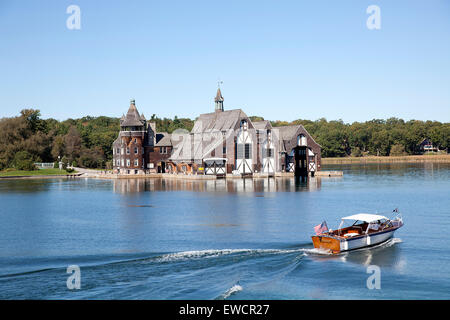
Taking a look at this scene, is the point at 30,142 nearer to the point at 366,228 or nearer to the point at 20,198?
the point at 20,198

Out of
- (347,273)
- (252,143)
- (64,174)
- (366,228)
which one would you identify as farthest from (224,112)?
(347,273)

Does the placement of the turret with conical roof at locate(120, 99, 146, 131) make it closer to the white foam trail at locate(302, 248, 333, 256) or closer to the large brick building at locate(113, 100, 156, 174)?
the large brick building at locate(113, 100, 156, 174)

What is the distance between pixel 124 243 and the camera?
120 feet

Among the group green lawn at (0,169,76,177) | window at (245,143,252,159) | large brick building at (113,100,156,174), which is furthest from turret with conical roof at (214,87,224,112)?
green lawn at (0,169,76,177)

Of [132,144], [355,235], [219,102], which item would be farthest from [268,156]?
[355,235]

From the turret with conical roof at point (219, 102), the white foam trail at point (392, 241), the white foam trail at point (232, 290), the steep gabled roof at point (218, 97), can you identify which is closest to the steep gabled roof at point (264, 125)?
the turret with conical roof at point (219, 102)

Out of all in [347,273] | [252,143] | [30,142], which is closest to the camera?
[347,273]

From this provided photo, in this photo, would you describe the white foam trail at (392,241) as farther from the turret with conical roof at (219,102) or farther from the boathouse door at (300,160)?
the turret with conical roof at (219,102)

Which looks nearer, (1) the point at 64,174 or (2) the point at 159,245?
(2) the point at 159,245

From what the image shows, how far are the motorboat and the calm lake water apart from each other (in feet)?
1.90

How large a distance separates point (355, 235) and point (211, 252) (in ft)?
33.5

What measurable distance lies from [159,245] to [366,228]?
15532mm

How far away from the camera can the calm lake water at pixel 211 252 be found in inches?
999

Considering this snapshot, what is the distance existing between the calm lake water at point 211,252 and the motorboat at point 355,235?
58 cm
